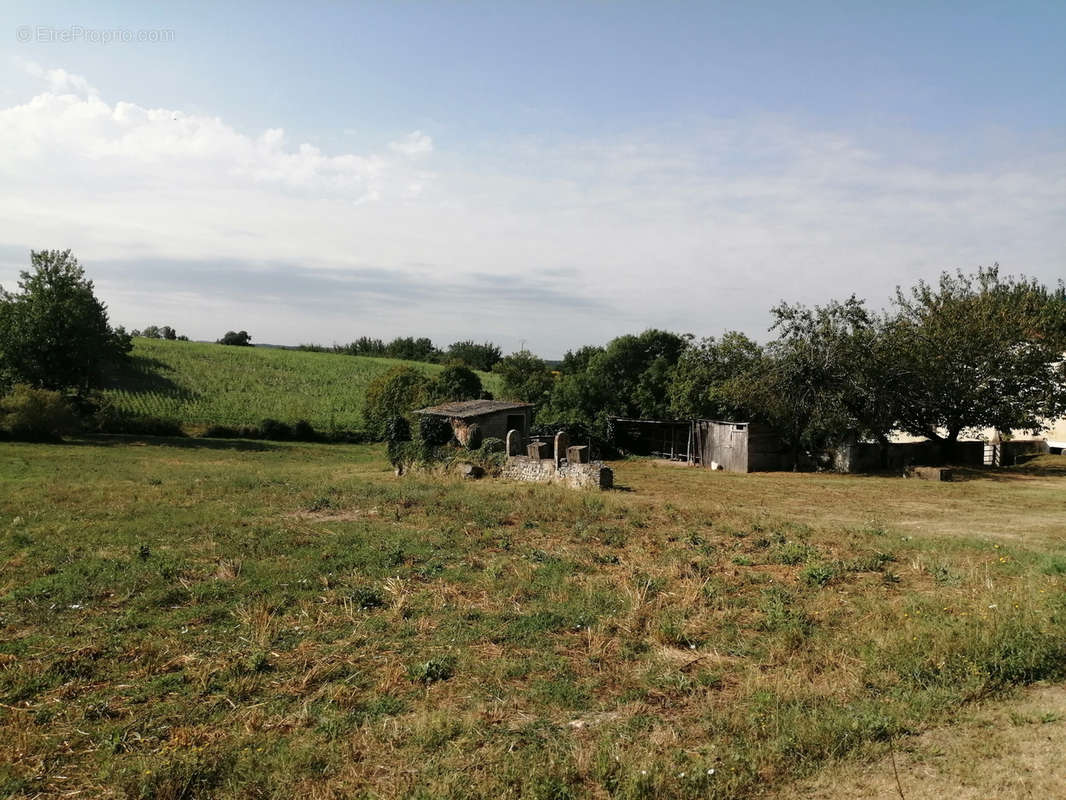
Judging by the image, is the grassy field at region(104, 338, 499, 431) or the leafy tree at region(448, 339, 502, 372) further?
the leafy tree at region(448, 339, 502, 372)

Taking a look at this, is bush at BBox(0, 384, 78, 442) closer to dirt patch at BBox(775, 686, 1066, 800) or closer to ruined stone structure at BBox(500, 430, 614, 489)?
ruined stone structure at BBox(500, 430, 614, 489)

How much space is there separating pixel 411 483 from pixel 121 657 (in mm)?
15523

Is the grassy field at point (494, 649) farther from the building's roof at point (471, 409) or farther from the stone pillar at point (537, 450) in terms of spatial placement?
the building's roof at point (471, 409)

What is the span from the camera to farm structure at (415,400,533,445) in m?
31.2

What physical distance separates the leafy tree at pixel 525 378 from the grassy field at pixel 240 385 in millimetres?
11461

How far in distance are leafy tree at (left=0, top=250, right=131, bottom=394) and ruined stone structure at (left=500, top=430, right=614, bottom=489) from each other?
32.0 metres

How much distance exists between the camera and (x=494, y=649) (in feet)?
24.9

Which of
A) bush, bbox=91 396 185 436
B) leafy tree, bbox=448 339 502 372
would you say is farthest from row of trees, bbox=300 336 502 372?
bush, bbox=91 396 185 436

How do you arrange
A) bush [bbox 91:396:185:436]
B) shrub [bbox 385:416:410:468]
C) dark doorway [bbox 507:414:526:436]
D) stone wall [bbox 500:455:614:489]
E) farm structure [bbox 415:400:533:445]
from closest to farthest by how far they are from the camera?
stone wall [bbox 500:455:614:489]
shrub [bbox 385:416:410:468]
farm structure [bbox 415:400:533:445]
dark doorway [bbox 507:414:526:436]
bush [bbox 91:396:185:436]

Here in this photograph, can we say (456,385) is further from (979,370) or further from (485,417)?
(979,370)

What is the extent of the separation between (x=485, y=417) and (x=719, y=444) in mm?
11506

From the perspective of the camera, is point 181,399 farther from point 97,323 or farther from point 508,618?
point 508,618

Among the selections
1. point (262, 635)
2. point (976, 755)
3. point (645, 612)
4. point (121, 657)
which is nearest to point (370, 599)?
point (262, 635)

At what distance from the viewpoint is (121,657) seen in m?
7.28
